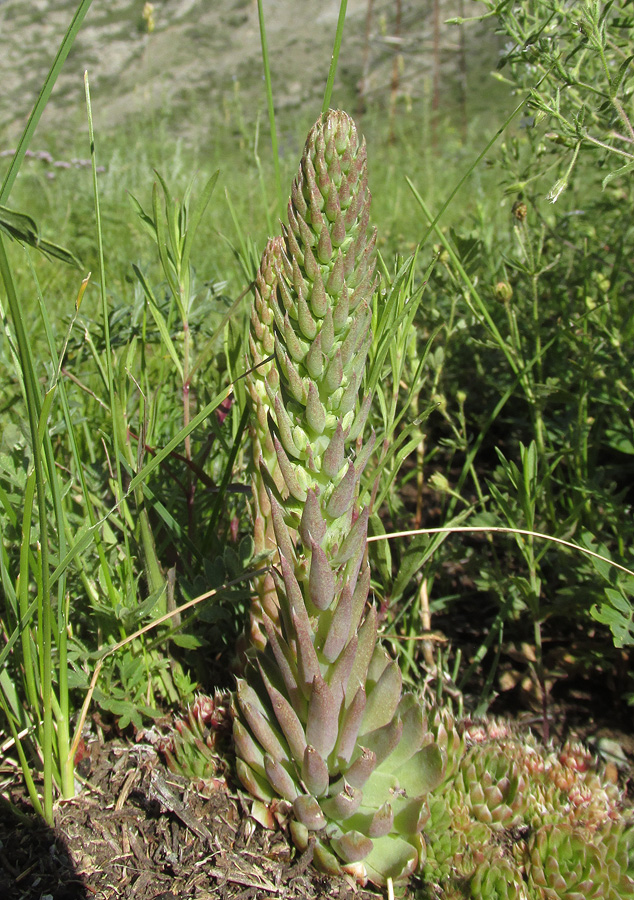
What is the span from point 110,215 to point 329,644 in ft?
15.1

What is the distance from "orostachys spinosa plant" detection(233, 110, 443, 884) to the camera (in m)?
0.98

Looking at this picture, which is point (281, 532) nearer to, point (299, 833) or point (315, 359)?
point (315, 359)

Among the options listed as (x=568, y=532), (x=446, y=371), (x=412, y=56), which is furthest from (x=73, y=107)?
(x=568, y=532)

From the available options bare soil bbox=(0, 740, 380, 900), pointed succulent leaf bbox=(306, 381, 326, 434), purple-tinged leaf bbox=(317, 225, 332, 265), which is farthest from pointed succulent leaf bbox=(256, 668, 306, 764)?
purple-tinged leaf bbox=(317, 225, 332, 265)

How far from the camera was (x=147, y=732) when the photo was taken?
1.46 meters

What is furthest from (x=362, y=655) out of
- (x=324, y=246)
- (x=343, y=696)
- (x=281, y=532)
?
(x=324, y=246)

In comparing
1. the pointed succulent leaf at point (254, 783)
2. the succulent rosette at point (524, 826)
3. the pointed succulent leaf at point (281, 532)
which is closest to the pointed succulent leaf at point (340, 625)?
the pointed succulent leaf at point (281, 532)

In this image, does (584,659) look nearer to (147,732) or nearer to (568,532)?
(568,532)

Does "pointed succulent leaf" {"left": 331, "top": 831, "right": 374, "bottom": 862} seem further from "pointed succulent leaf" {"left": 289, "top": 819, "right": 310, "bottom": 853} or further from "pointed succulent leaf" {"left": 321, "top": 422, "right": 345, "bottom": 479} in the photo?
"pointed succulent leaf" {"left": 321, "top": 422, "right": 345, "bottom": 479}

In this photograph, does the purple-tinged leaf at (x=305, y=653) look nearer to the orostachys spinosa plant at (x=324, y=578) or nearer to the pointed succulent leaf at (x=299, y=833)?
the orostachys spinosa plant at (x=324, y=578)

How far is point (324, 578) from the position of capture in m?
1.04

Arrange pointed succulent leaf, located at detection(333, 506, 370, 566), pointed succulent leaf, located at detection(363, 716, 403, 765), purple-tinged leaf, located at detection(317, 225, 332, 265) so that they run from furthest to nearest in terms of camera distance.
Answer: pointed succulent leaf, located at detection(363, 716, 403, 765)
pointed succulent leaf, located at detection(333, 506, 370, 566)
purple-tinged leaf, located at detection(317, 225, 332, 265)

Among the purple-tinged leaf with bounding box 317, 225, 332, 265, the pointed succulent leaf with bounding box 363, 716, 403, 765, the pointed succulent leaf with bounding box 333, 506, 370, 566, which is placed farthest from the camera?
the pointed succulent leaf with bounding box 363, 716, 403, 765

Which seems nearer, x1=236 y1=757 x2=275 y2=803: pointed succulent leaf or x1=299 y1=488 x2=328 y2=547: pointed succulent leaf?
x1=299 y1=488 x2=328 y2=547: pointed succulent leaf
